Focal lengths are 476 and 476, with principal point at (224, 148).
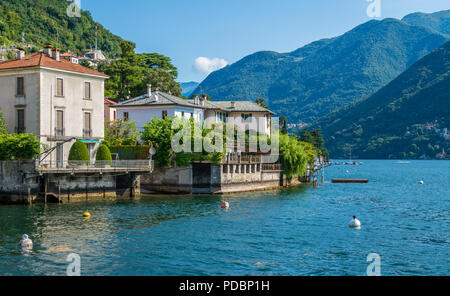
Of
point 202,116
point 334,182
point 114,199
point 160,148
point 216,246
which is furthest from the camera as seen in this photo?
point 334,182

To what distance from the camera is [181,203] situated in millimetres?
53844

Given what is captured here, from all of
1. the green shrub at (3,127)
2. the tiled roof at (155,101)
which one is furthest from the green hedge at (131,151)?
the green shrub at (3,127)

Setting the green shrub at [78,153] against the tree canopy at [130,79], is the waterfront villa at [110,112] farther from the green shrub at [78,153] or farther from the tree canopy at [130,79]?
the green shrub at [78,153]

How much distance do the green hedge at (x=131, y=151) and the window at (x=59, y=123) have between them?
1044 cm

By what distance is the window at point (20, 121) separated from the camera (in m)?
55.0

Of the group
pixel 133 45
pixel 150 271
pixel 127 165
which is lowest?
pixel 150 271

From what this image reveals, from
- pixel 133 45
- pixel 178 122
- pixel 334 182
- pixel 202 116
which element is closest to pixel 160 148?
pixel 178 122

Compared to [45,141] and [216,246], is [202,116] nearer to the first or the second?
[45,141]

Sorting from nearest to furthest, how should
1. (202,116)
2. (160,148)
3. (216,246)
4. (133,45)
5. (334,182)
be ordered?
(216,246) → (160,148) → (202,116) → (334,182) → (133,45)

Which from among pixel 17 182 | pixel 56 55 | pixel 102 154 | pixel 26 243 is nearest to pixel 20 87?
pixel 56 55

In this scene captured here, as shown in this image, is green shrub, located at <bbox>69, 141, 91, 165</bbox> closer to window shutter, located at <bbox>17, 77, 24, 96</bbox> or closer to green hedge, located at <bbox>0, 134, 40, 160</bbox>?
green hedge, located at <bbox>0, 134, 40, 160</bbox>

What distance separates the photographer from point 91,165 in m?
54.2

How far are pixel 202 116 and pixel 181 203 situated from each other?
121 feet

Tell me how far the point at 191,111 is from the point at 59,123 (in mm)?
30921
